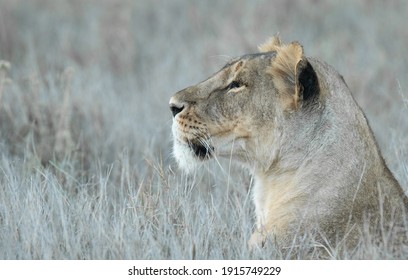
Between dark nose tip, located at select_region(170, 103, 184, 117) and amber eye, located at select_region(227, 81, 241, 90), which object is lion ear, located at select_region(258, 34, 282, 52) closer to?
amber eye, located at select_region(227, 81, 241, 90)

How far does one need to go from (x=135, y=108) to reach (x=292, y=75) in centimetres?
429

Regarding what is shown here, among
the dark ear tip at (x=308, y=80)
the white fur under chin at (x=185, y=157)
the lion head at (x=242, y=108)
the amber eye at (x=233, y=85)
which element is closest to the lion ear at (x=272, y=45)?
the lion head at (x=242, y=108)

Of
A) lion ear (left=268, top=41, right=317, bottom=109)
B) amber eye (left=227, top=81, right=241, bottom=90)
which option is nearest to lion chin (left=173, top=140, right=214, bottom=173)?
amber eye (left=227, top=81, right=241, bottom=90)

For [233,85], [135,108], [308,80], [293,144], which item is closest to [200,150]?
[233,85]

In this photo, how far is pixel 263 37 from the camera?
10.9 meters

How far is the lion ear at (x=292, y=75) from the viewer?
4.20 meters

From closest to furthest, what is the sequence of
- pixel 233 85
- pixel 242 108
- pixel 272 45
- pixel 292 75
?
pixel 292 75 → pixel 242 108 → pixel 233 85 → pixel 272 45

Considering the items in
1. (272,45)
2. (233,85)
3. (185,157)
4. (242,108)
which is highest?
(272,45)

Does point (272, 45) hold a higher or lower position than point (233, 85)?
higher

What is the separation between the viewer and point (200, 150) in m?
4.63

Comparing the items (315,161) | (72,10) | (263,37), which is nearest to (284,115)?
(315,161)

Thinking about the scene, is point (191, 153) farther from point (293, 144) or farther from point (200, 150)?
point (293, 144)
